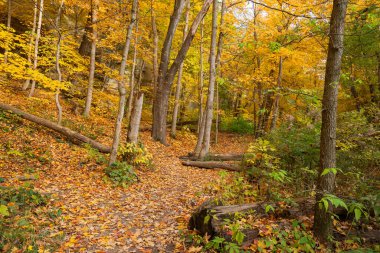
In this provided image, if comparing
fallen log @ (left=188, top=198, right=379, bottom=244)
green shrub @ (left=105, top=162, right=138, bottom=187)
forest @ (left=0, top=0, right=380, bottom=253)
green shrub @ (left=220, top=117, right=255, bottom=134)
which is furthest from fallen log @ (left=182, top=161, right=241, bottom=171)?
green shrub @ (left=220, top=117, right=255, bottom=134)

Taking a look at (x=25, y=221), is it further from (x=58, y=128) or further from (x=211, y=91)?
(x=211, y=91)

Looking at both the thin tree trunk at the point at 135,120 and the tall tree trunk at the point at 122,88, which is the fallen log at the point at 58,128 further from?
the tall tree trunk at the point at 122,88

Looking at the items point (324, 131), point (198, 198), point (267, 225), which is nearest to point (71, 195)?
point (198, 198)

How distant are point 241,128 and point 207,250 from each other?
20.1 m

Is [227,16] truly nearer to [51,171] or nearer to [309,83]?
[309,83]

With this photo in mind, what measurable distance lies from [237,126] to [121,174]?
17.3 m

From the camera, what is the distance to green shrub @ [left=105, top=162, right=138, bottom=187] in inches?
292

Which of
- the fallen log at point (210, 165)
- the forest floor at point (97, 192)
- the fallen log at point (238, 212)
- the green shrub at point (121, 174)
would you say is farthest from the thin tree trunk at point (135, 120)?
the fallen log at point (238, 212)

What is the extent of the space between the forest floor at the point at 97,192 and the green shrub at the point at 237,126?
12.9 m

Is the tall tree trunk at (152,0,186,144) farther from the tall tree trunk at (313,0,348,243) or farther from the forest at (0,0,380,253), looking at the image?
the tall tree trunk at (313,0,348,243)

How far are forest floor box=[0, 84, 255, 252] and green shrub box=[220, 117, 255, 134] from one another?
42.4ft

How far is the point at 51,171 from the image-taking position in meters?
7.32

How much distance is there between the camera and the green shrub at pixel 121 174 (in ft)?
24.3

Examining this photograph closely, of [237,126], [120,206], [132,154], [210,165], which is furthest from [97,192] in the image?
[237,126]
